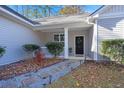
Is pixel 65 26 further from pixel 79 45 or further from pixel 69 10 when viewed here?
pixel 69 10

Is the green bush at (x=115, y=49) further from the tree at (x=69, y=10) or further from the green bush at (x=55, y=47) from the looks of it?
the tree at (x=69, y=10)

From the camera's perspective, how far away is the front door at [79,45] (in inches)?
679

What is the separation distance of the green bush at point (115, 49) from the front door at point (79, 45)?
6005 mm

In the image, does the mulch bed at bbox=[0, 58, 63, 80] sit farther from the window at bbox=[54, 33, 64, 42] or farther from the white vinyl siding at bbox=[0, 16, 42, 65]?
the window at bbox=[54, 33, 64, 42]

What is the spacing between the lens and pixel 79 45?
1738 centimetres

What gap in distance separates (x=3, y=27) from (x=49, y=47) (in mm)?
4185

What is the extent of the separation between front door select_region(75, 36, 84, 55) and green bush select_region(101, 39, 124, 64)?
6.00m

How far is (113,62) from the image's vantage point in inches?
458

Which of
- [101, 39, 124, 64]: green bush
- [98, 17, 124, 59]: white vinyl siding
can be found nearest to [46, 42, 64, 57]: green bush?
[98, 17, 124, 59]: white vinyl siding

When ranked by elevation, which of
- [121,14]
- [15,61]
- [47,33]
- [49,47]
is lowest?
[15,61]

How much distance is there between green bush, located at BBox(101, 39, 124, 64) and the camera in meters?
11.0
